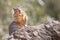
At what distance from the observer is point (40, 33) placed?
298 centimetres

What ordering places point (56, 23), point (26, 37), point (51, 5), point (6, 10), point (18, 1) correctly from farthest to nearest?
point (51, 5) < point (6, 10) < point (18, 1) < point (56, 23) < point (26, 37)

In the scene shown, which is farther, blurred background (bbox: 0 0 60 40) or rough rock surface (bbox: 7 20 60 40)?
blurred background (bbox: 0 0 60 40)

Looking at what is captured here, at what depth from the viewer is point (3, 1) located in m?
5.73

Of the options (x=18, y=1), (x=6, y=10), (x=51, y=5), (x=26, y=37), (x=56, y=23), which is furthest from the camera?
(x=51, y=5)

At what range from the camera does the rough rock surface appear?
289cm

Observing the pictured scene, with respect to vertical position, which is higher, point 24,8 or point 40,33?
point 24,8

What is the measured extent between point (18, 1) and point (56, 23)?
251 centimetres

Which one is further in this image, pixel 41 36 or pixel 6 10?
pixel 6 10

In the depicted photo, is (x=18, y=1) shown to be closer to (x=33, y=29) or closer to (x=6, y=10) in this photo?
(x=6, y=10)

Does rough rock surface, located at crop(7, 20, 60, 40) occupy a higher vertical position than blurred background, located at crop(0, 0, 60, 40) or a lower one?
lower

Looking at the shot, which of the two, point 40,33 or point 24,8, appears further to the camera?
point 24,8

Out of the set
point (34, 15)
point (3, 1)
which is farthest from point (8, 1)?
point (34, 15)

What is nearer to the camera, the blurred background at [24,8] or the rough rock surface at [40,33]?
the rough rock surface at [40,33]

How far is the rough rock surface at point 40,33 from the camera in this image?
9.47 feet
